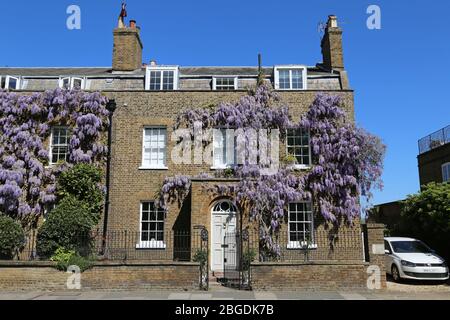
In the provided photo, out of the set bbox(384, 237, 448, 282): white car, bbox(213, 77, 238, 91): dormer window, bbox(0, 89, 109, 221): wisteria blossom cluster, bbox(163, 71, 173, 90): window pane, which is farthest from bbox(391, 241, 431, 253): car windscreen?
bbox(0, 89, 109, 221): wisteria blossom cluster

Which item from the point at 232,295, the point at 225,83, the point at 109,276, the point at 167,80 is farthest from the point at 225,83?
the point at 232,295

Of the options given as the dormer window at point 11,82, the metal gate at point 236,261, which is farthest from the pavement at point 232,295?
the dormer window at point 11,82

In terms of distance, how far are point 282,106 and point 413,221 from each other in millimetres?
7729

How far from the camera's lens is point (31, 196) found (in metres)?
19.0

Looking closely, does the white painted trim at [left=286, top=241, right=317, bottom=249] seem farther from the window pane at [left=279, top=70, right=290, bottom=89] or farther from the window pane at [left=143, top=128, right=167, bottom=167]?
the window pane at [left=279, top=70, right=290, bottom=89]

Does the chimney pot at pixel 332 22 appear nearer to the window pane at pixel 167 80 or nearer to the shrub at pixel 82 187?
the window pane at pixel 167 80

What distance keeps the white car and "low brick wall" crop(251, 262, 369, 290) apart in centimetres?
264

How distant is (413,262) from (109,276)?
33.4 feet

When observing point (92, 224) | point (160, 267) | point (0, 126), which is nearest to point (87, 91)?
point (0, 126)

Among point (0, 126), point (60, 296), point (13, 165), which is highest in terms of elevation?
point (0, 126)

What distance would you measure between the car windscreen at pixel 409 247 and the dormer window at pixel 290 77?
330 inches

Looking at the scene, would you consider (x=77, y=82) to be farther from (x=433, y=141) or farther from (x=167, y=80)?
(x=433, y=141)

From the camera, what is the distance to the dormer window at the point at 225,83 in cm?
2127

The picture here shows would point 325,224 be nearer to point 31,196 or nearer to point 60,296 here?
point 60,296
